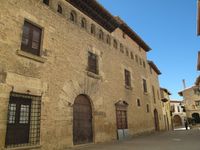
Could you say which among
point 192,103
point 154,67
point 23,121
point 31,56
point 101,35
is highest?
point 154,67

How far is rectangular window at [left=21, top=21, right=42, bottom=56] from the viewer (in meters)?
7.72

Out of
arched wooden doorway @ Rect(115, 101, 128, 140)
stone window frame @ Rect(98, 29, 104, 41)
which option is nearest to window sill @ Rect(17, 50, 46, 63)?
stone window frame @ Rect(98, 29, 104, 41)

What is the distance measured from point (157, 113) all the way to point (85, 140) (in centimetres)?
1351

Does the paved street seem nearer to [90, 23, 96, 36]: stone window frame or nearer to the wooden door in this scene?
the wooden door

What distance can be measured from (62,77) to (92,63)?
9.61 ft

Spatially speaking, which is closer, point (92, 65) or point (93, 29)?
point (92, 65)

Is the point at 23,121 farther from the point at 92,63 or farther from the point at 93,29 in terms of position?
the point at 93,29

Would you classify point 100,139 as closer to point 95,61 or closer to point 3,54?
point 95,61

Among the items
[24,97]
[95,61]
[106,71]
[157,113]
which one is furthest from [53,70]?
[157,113]

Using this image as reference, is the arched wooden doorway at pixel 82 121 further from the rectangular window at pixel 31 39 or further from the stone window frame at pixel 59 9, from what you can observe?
the stone window frame at pixel 59 9

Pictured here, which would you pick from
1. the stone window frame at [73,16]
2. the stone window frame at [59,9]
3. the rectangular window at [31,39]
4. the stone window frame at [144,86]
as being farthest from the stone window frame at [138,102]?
the rectangular window at [31,39]

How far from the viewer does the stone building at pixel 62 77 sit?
22.7 ft

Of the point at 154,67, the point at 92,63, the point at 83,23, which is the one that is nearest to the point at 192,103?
the point at 154,67

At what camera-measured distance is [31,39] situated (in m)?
8.00
